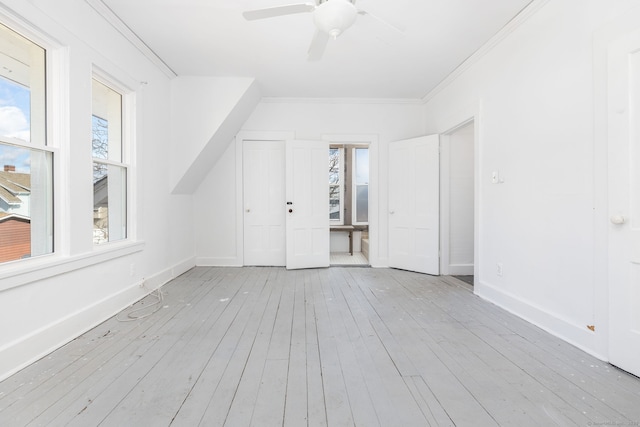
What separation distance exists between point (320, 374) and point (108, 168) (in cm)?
259

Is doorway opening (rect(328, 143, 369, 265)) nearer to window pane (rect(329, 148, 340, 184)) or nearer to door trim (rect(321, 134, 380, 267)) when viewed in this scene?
window pane (rect(329, 148, 340, 184))

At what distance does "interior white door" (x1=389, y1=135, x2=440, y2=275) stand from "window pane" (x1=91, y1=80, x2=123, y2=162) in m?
3.52

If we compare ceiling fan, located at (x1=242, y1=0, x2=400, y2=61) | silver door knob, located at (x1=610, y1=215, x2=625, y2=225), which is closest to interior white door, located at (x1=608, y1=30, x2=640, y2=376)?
silver door knob, located at (x1=610, y1=215, x2=625, y2=225)

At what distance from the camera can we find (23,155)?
6.21ft

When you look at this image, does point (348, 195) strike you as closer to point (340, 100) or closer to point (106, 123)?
point (340, 100)

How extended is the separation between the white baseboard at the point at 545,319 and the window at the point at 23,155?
148 inches

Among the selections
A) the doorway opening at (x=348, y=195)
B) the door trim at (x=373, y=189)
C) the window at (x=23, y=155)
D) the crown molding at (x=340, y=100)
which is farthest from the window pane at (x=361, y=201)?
the window at (x=23, y=155)

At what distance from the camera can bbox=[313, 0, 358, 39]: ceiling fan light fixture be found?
1775 mm

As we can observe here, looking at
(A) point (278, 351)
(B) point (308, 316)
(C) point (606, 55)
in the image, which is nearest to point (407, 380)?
(A) point (278, 351)

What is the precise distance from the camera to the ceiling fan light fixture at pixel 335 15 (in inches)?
69.9

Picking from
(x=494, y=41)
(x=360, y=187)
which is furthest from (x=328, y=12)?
(x=360, y=187)

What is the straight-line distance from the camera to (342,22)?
6.10 feet

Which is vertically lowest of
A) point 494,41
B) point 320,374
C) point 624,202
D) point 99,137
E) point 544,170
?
point 320,374

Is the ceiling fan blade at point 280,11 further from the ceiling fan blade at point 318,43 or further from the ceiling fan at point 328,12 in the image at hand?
the ceiling fan blade at point 318,43
